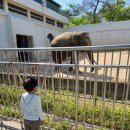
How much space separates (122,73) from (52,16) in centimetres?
1068

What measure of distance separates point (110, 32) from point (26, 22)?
31.1ft

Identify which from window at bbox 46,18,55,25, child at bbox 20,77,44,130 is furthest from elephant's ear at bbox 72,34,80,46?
window at bbox 46,18,55,25

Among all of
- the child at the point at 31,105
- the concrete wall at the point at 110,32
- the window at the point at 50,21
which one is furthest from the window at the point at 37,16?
the child at the point at 31,105

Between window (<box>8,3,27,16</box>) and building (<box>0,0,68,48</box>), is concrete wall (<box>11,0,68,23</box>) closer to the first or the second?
building (<box>0,0,68,48</box>)

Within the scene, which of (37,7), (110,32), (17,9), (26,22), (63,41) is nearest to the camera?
(63,41)

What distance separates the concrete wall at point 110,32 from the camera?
17375 millimetres

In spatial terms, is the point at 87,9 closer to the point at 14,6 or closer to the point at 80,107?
the point at 14,6

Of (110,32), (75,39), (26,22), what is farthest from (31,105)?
(110,32)

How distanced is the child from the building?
774cm

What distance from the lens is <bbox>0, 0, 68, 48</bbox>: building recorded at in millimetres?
9719

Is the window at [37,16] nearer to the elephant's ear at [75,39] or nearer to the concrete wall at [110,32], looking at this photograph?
the concrete wall at [110,32]

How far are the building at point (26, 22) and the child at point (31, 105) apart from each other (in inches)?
305

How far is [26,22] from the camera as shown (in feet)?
36.4

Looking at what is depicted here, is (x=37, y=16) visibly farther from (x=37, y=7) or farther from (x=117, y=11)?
(x=117, y=11)
